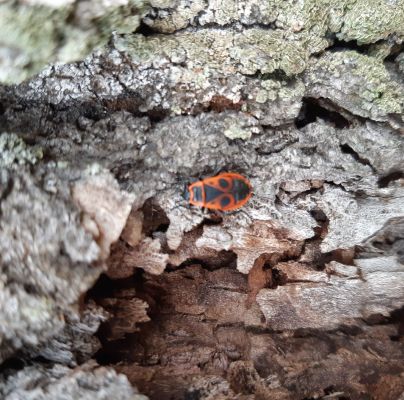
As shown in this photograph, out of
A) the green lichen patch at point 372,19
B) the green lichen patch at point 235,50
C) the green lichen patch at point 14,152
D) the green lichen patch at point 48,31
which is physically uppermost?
the green lichen patch at point 372,19

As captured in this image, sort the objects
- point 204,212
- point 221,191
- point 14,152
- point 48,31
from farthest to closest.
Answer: point 204,212
point 221,191
point 14,152
point 48,31

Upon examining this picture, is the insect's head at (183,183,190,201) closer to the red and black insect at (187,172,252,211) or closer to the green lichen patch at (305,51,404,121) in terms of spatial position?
the red and black insect at (187,172,252,211)

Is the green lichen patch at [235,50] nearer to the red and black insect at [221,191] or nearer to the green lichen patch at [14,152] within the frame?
the red and black insect at [221,191]

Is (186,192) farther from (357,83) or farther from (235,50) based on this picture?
(357,83)

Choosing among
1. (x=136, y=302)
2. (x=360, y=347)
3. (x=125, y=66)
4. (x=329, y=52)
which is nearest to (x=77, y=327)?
(x=136, y=302)

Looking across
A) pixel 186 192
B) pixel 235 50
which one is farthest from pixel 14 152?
pixel 235 50

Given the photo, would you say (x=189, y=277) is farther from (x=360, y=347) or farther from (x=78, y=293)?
(x=360, y=347)

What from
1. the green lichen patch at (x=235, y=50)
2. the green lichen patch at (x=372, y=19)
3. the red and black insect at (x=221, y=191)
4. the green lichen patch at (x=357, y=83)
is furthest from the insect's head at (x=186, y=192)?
the green lichen patch at (x=372, y=19)
